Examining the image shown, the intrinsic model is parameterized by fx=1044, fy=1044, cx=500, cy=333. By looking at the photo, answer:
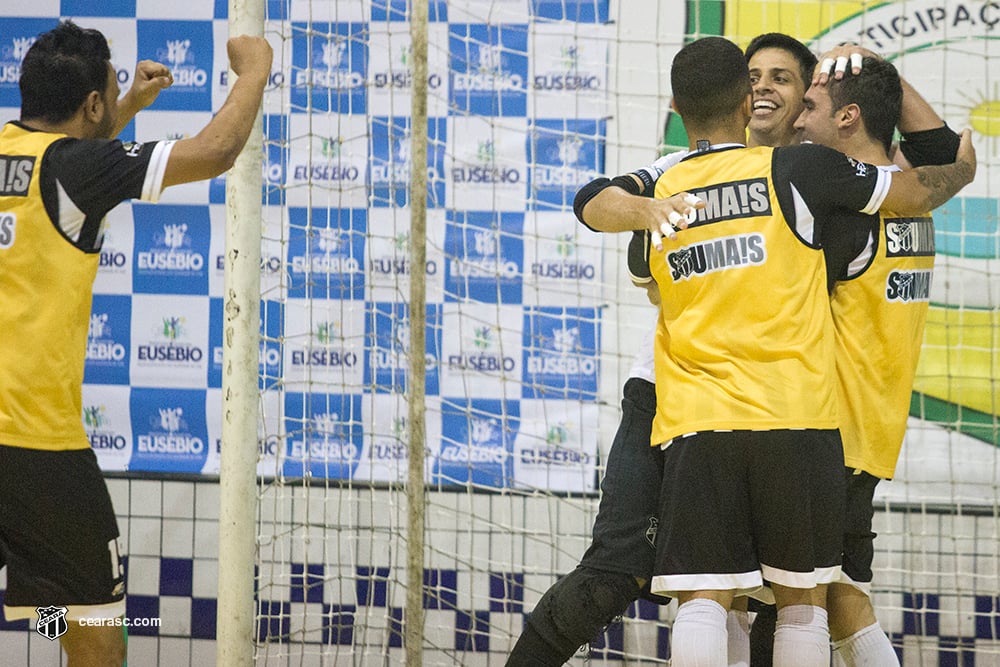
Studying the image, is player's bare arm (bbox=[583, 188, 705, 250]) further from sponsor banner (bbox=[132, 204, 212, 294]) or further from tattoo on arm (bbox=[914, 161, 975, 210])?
sponsor banner (bbox=[132, 204, 212, 294])

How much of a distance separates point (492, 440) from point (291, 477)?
2.76 feet

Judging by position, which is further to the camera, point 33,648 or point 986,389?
point 33,648

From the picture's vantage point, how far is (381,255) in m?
4.29

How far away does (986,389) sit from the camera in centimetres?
407

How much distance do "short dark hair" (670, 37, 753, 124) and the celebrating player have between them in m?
1.10

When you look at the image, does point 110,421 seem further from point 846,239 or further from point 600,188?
point 846,239

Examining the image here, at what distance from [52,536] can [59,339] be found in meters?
0.49

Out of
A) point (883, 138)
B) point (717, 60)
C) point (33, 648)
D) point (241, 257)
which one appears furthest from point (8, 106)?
point (883, 138)

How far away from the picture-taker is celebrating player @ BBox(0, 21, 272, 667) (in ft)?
8.36

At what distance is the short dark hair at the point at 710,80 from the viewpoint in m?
2.58

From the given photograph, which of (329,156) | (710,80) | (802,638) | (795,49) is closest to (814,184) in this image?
(710,80)

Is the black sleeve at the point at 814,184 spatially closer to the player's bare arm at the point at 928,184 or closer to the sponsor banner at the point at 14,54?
the player's bare arm at the point at 928,184

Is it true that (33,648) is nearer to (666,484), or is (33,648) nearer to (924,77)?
(666,484)

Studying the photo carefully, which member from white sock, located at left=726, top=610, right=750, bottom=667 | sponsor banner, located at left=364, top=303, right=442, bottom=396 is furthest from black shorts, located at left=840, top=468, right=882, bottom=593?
sponsor banner, located at left=364, top=303, right=442, bottom=396
